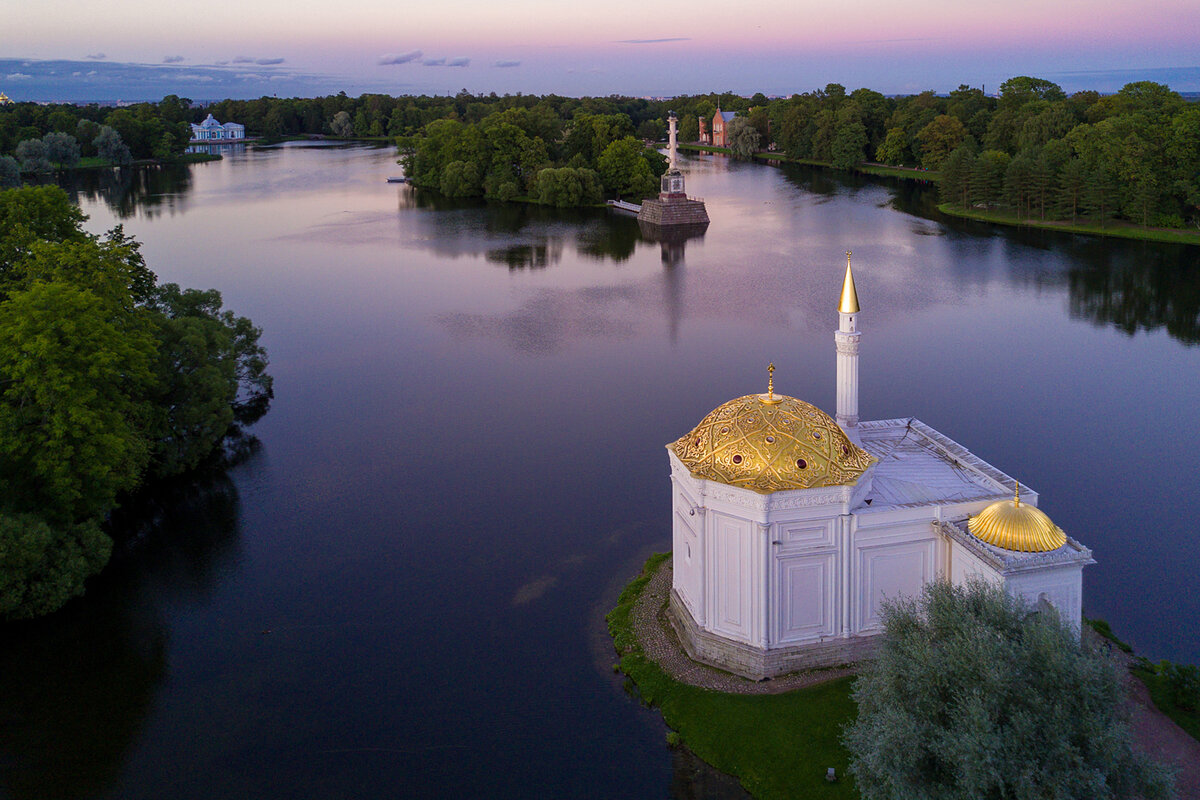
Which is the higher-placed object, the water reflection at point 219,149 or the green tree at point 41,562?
the water reflection at point 219,149

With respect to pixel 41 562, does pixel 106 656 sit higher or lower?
lower

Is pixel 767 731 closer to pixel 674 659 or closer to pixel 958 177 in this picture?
→ pixel 674 659

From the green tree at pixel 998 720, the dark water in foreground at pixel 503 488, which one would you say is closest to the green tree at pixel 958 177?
the dark water in foreground at pixel 503 488

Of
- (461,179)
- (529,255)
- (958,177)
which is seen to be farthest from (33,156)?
(958,177)

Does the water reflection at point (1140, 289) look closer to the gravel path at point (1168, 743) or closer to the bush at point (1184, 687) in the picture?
the bush at point (1184, 687)

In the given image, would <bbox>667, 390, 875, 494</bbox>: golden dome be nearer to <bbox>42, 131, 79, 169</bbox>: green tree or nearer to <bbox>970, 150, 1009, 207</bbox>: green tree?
<bbox>970, 150, 1009, 207</bbox>: green tree

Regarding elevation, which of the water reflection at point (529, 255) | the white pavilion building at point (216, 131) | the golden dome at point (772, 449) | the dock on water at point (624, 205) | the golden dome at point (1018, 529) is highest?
the white pavilion building at point (216, 131)
